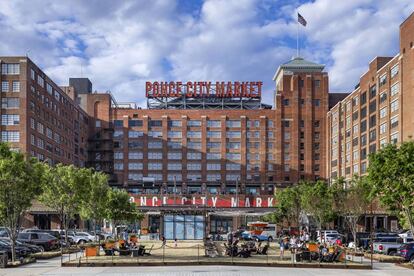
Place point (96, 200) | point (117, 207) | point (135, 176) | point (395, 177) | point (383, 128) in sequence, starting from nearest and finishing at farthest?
point (395, 177)
point (96, 200)
point (117, 207)
point (383, 128)
point (135, 176)

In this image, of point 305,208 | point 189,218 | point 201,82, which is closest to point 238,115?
point 201,82

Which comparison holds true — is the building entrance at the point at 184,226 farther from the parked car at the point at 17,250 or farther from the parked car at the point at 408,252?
the parked car at the point at 408,252

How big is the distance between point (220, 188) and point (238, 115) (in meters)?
19.2

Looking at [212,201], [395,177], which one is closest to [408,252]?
[395,177]

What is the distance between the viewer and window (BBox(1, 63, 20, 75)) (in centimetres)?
11262

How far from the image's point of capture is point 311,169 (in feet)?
508

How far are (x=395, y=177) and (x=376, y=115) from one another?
7232 cm

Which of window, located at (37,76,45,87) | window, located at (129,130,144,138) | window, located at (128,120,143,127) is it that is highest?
window, located at (37,76,45,87)

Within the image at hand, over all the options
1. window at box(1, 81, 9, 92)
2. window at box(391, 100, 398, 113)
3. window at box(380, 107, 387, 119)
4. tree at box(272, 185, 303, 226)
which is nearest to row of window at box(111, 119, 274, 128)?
window at box(1, 81, 9, 92)

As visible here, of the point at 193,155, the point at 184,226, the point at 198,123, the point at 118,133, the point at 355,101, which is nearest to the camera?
the point at 184,226

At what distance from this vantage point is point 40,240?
184 feet

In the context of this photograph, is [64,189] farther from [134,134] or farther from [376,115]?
[134,134]

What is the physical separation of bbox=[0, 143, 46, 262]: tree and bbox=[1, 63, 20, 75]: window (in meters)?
73.8

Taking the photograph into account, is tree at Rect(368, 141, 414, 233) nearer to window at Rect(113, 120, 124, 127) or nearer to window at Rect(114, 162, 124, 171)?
window at Rect(114, 162, 124, 171)
